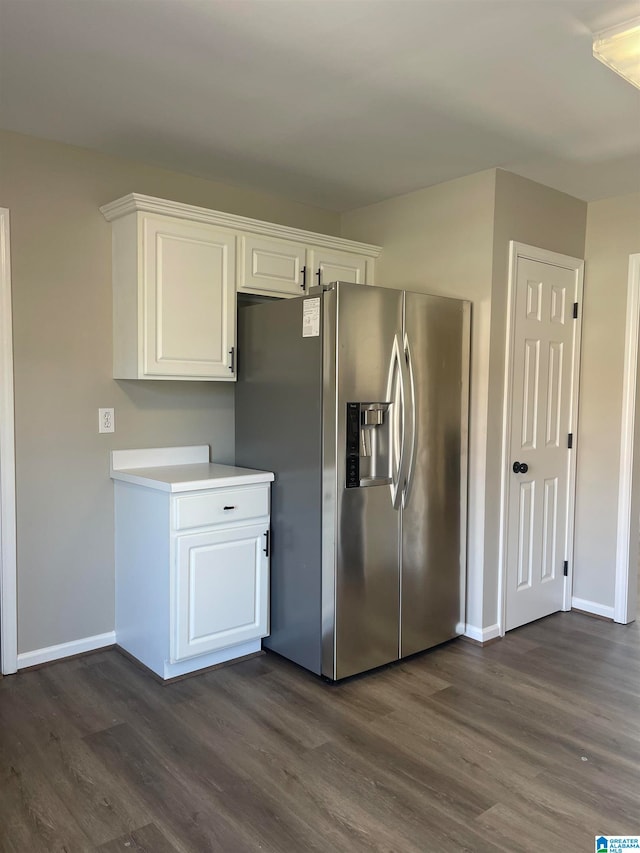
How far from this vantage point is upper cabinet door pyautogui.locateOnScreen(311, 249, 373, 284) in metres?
3.44

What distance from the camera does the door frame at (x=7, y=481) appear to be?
8.98 feet

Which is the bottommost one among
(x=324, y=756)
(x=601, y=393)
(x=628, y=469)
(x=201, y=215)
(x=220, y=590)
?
(x=324, y=756)

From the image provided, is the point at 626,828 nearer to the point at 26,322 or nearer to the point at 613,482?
the point at 613,482

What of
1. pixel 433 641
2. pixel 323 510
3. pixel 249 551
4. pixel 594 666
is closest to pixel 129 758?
pixel 249 551

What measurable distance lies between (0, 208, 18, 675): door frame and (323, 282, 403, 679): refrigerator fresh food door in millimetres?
1395

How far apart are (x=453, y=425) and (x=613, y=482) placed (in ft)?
3.81

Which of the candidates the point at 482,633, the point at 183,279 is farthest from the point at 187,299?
the point at 482,633

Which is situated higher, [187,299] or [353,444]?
[187,299]

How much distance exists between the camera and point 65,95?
7.85ft

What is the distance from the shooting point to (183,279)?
291cm

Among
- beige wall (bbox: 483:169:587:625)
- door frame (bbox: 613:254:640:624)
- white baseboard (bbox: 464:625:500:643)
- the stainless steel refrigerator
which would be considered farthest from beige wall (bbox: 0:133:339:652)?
door frame (bbox: 613:254:640:624)

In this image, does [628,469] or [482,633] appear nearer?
[482,633]

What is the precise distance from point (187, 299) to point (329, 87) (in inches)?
44.1

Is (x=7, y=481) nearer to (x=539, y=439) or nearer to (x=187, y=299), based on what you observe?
(x=187, y=299)
